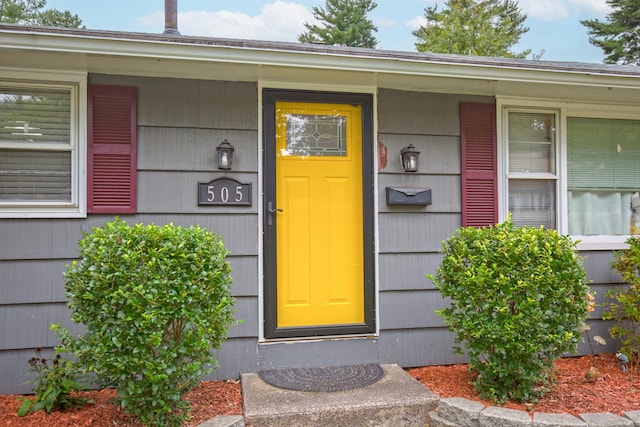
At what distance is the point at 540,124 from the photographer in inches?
139

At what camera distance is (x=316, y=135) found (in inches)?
126

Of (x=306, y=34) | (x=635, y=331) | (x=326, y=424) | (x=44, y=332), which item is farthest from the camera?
(x=306, y=34)

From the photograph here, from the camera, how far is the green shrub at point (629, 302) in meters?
3.07

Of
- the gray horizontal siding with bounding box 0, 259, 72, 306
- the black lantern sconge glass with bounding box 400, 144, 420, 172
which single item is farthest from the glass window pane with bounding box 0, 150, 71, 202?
the black lantern sconge glass with bounding box 400, 144, 420, 172

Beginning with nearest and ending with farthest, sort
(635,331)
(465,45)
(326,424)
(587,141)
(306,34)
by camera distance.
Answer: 1. (326,424)
2. (635,331)
3. (587,141)
4. (465,45)
5. (306,34)

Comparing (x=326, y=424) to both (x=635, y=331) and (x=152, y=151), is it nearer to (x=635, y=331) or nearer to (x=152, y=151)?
(x=152, y=151)

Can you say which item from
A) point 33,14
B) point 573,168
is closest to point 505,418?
point 573,168

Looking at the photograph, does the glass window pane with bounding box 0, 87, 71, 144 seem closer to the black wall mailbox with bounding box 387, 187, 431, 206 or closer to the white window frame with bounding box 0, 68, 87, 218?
the white window frame with bounding box 0, 68, 87, 218

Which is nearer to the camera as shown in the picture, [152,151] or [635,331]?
[152,151]

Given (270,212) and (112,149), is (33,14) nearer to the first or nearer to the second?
(112,149)

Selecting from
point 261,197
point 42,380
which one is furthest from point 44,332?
point 261,197

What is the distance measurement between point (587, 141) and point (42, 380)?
4.20 m

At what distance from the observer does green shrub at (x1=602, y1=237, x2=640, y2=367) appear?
307 cm

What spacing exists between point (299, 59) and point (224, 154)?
795 mm
